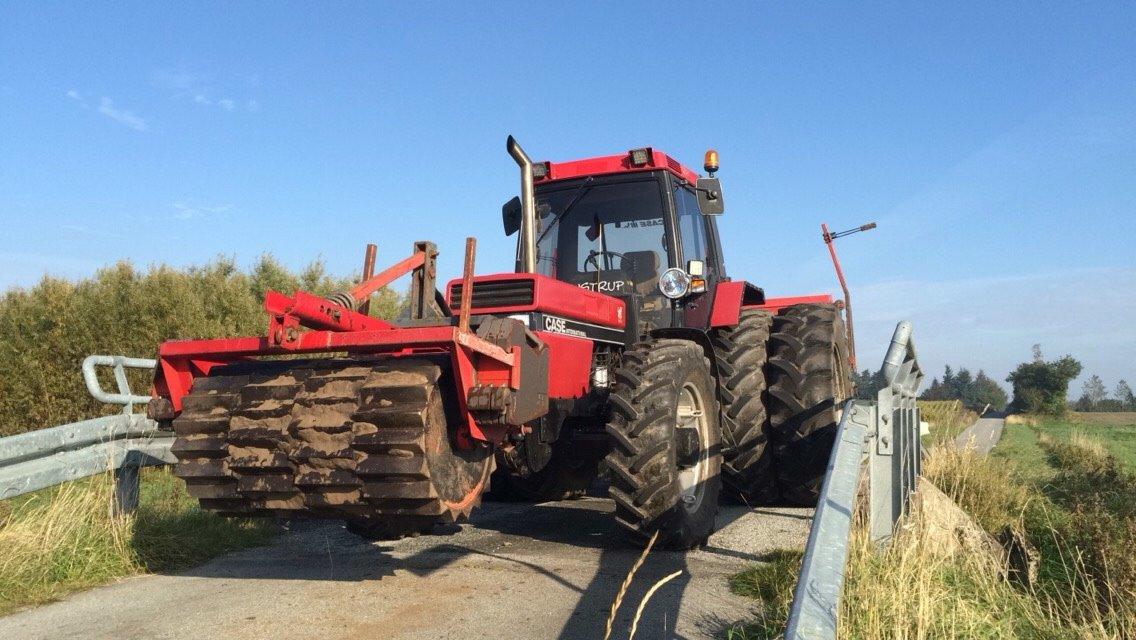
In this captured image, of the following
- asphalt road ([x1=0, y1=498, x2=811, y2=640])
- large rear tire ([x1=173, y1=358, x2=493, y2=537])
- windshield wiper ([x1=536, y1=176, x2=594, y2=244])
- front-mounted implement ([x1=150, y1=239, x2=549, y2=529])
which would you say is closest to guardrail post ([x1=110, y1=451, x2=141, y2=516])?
asphalt road ([x1=0, y1=498, x2=811, y2=640])

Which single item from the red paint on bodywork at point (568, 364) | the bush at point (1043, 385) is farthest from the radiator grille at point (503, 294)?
the bush at point (1043, 385)

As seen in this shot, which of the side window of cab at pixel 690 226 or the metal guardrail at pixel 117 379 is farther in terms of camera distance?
the side window of cab at pixel 690 226

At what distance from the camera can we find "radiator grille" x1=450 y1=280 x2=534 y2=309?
5945 mm

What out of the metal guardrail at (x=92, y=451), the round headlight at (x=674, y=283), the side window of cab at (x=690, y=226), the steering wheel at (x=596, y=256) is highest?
the side window of cab at (x=690, y=226)

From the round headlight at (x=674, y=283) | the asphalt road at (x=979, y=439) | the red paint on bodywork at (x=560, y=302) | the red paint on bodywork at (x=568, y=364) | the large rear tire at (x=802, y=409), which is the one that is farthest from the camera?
the asphalt road at (x=979, y=439)

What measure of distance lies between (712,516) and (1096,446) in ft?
45.8

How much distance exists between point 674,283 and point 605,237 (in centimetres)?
75

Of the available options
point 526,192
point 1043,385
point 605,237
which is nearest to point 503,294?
point 526,192

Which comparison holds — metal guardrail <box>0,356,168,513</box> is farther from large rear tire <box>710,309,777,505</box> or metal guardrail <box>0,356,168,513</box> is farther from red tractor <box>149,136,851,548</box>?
large rear tire <box>710,309,777,505</box>

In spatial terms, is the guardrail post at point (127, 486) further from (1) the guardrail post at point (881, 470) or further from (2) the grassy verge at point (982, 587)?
(1) the guardrail post at point (881, 470)

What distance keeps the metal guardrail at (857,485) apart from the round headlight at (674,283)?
5.75 feet

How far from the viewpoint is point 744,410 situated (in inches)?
267

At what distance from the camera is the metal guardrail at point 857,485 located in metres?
2.20

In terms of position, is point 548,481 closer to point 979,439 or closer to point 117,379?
point 117,379
